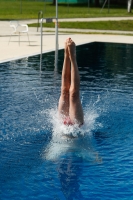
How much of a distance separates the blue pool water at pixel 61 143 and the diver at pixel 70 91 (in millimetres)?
194

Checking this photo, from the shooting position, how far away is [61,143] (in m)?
7.60

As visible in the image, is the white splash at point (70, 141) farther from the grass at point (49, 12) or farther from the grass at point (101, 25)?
the grass at point (49, 12)

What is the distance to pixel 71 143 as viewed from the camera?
24.9ft

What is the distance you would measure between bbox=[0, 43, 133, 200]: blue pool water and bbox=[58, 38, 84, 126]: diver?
0.19 meters

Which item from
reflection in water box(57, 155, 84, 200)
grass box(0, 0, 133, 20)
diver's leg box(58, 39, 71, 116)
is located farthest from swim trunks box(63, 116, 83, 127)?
grass box(0, 0, 133, 20)

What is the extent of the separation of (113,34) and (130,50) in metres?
7.25

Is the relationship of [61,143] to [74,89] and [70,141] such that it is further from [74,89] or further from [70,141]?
[74,89]

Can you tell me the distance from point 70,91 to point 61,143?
32.7 inches

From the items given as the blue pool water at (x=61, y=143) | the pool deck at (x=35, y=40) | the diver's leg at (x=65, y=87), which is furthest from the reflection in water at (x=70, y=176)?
the pool deck at (x=35, y=40)

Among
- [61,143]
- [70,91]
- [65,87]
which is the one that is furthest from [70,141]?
[65,87]

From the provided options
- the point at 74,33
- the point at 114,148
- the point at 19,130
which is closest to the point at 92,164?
the point at 114,148

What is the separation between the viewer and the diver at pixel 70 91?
757cm

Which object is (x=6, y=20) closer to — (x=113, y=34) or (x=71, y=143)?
(x=113, y=34)

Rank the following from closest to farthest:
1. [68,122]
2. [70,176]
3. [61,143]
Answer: [70,176] → [61,143] → [68,122]
